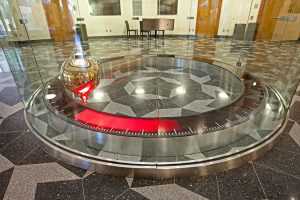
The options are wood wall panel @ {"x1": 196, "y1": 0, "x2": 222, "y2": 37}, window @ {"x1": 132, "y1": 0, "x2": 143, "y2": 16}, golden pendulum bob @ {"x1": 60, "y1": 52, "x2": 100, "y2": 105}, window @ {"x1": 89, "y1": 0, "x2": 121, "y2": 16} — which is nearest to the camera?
golden pendulum bob @ {"x1": 60, "y1": 52, "x2": 100, "y2": 105}

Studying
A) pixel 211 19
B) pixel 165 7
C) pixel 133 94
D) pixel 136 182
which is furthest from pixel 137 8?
pixel 211 19

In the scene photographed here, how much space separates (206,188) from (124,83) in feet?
8.39

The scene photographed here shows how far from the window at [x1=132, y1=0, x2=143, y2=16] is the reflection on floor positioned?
1.62m

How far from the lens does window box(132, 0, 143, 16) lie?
71.6 inches

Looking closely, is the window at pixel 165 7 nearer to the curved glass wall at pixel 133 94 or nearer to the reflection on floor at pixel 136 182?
the curved glass wall at pixel 133 94

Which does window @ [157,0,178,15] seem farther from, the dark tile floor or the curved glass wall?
the dark tile floor

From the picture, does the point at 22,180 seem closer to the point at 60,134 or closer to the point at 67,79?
the point at 60,134

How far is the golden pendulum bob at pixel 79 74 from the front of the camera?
591 mm

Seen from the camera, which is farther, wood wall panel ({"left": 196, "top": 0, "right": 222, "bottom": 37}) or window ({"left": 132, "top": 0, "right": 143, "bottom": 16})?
wood wall panel ({"left": 196, "top": 0, "right": 222, "bottom": 37})

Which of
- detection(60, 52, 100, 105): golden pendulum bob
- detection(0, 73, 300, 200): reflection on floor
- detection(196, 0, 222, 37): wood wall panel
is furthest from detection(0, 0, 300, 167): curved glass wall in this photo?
detection(196, 0, 222, 37): wood wall panel

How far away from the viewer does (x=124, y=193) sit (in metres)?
1.28

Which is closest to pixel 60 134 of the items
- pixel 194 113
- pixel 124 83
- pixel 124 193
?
pixel 124 193

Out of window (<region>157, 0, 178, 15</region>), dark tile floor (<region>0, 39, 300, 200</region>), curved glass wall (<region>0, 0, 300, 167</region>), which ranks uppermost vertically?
window (<region>157, 0, 178, 15</region>)

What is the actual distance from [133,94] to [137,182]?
1809 mm
